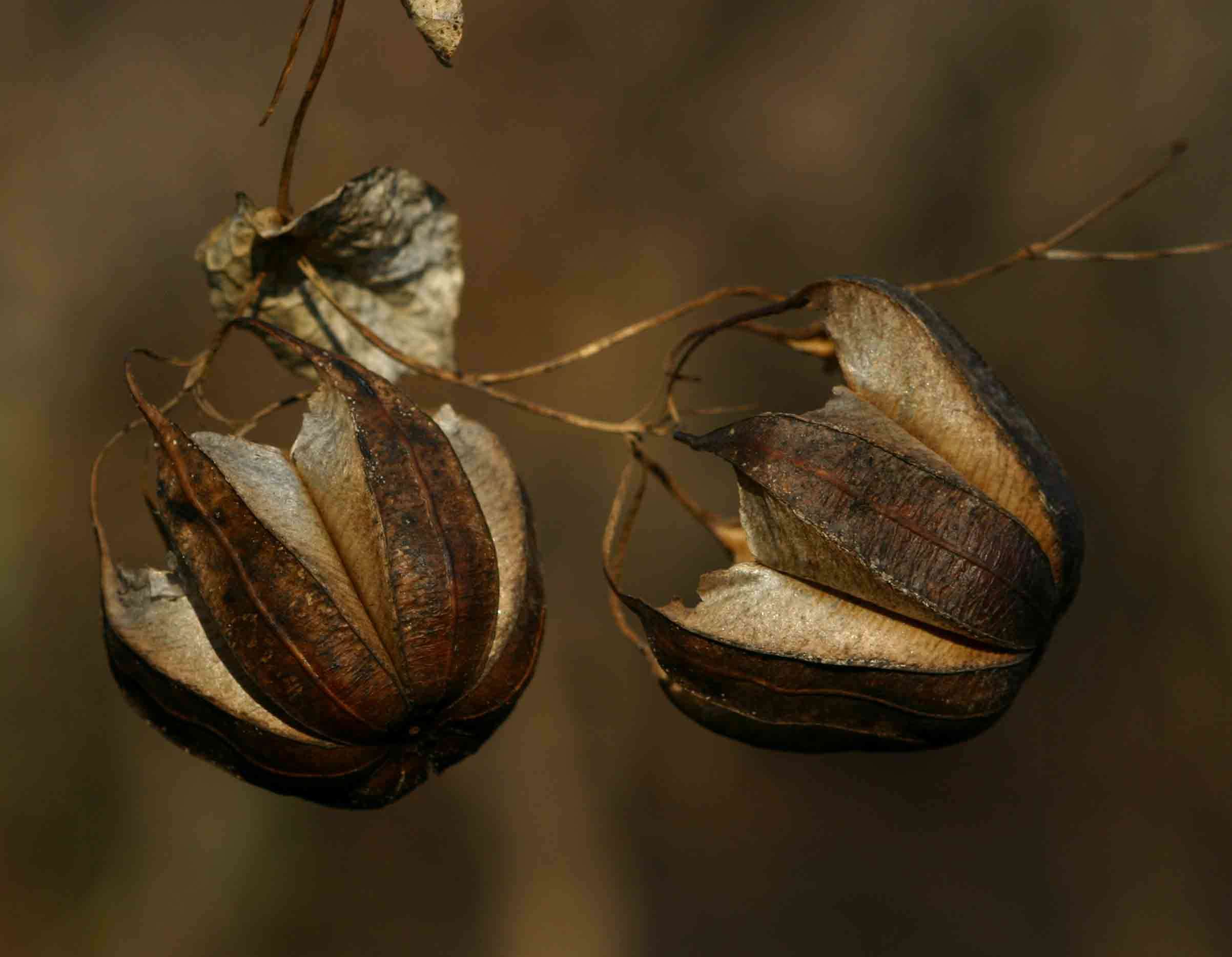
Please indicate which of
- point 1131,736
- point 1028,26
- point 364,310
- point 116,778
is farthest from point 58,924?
point 1028,26

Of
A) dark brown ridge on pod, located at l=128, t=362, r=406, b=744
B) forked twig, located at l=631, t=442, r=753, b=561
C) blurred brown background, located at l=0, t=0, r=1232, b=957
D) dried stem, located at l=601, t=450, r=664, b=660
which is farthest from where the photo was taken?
blurred brown background, located at l=0, t=0, r=1232, b=957

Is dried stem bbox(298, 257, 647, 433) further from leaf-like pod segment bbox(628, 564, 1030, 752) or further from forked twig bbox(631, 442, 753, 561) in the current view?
leaf-like pod segment bbox(628, 564, 1030, 752)

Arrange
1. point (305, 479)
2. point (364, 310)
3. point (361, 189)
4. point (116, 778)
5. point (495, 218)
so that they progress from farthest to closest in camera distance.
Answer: point (116, 778)
point (495, 218)
point (364, 310)
point (361, 189)
point (305, 479)

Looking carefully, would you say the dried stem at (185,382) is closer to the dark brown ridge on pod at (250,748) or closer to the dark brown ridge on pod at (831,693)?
the dark brown ridge on pod at (250,748)

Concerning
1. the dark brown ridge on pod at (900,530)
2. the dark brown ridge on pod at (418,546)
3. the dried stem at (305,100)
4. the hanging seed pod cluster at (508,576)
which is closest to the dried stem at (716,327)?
the hanging seed pod cluster at (508,576)

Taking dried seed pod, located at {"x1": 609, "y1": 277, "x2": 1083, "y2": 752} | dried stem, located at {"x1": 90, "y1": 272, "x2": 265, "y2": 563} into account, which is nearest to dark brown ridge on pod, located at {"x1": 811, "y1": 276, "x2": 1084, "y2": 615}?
dried seed pod, located at {"x1": 609, "y1": 277, "x2": 1083, "y2": 752}

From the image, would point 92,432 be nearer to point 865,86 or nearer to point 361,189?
point 361,189
